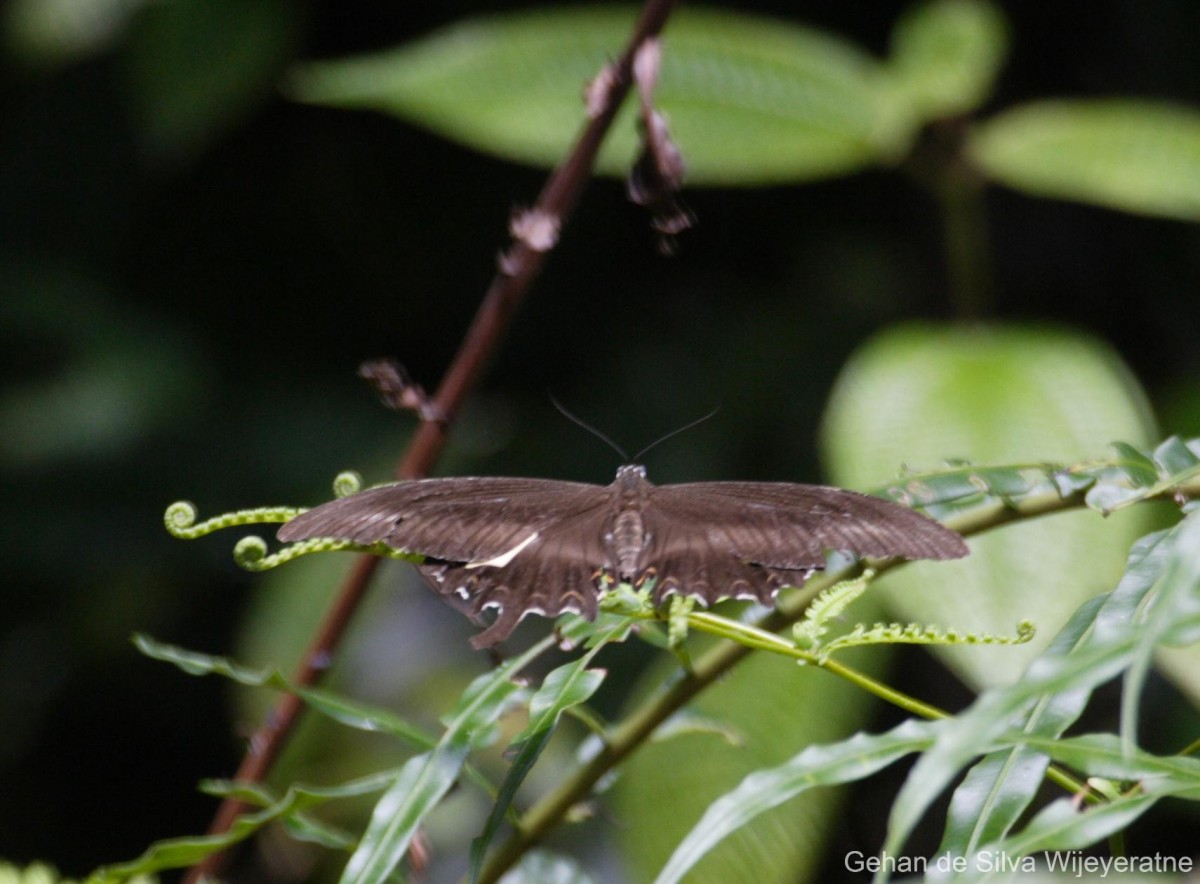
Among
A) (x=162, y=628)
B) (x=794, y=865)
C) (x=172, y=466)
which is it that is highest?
(x=172, y=466)

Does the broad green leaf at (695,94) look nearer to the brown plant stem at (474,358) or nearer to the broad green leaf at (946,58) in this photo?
the broad green leaf at (946,58)

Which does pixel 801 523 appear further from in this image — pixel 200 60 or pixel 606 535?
pixel 200 60

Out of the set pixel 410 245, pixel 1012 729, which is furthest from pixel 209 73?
pixel 1012 729

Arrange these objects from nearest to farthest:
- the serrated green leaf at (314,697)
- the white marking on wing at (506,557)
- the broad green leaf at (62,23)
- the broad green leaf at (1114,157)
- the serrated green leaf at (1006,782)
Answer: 1. the serrated green leaf at (1006,782)
2. the serrated green leaf at (314,697)
3. the white marking on wing at (506,557)
4. the broad green leaf at (1114,157)
5. the broad green leaf at (62,23)

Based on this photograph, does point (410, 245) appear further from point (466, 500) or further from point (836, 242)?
point (466, 500)

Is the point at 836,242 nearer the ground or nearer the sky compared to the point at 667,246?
nearer the sky

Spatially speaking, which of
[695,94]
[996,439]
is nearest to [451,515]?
[996,439]

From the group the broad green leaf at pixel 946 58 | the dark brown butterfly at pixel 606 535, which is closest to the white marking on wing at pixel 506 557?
the dark brown butterfly at pixel 606 535
